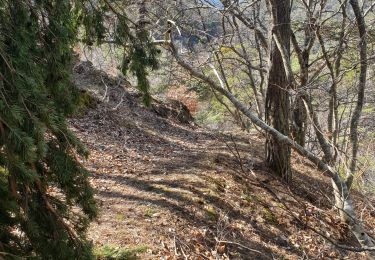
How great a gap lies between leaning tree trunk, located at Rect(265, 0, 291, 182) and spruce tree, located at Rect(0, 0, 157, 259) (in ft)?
14.2

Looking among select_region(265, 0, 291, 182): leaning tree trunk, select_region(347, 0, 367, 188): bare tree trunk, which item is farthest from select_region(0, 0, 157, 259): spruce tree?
select_region(265, 0, 291, 182): leaning tree trunk

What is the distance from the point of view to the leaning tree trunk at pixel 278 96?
6.79 metres

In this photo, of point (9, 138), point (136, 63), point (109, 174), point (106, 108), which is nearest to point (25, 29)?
point (9, 138)

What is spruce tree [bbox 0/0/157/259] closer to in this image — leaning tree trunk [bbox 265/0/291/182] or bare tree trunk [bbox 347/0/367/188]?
bare tree trunk [bbox 347/0/367/188]

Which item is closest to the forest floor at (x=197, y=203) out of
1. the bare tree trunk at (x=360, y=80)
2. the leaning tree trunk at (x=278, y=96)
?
the leaning tree trunk at (x=278, y=96)

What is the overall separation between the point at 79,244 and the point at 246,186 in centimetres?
517

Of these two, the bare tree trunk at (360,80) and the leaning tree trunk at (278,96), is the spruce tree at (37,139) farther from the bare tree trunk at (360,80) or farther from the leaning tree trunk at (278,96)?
the leaning tree trunk at (278,96)

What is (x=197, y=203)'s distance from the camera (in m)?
6.09

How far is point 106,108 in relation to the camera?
36.6 ft

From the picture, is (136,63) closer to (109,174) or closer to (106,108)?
(109,174)

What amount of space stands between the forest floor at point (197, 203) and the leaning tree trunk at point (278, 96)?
1.10 ft

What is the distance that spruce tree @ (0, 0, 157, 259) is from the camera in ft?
6.72

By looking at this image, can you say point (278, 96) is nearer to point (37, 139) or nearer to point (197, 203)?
point (197, 203)

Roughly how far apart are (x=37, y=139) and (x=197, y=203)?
14.0ft
